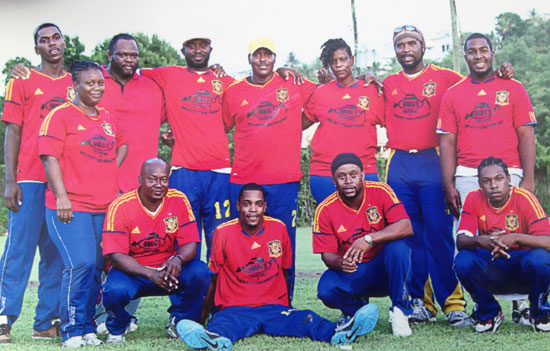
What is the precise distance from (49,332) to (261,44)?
334cm

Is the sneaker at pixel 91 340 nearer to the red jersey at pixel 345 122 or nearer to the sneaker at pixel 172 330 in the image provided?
the sneaker at pixel 172 330

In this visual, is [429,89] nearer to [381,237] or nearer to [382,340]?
[381,237]

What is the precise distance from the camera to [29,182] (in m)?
5.43

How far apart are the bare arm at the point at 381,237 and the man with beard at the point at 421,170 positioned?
0.79 meters

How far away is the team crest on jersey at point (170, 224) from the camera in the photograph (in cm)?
526

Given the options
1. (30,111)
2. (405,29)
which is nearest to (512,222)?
(405,29)

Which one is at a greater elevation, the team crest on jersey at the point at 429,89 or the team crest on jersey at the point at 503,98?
the team crest on jersey at the point at 429,89

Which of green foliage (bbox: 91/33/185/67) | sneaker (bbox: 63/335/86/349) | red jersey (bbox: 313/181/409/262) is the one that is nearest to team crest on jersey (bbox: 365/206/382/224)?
red jersey (bbox: 313/181/409/262)

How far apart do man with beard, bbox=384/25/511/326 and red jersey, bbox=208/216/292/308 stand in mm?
1332

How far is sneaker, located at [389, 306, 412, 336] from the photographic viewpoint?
501cm

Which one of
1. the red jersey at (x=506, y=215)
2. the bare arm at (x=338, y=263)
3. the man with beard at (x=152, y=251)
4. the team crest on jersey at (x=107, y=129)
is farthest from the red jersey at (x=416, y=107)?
the team crest on jersey at (x=107, y=129)

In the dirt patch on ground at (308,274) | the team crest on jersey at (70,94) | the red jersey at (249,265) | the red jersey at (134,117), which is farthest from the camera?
the dirt patch on ground at (308,274)

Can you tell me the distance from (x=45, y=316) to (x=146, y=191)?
1498 mm

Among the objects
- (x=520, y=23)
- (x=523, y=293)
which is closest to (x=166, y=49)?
(x=523, y=293)
